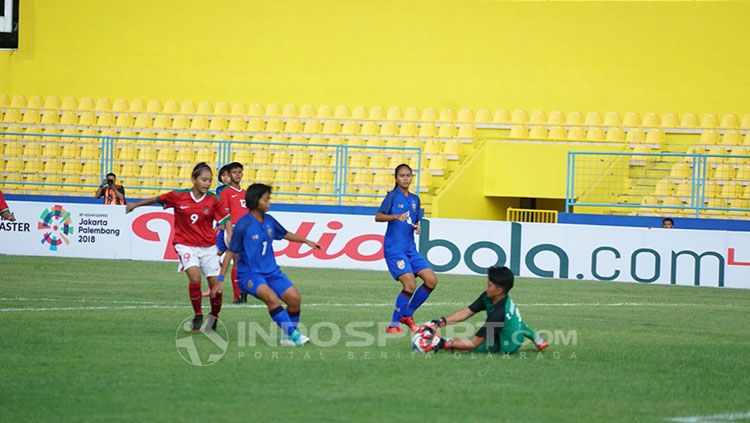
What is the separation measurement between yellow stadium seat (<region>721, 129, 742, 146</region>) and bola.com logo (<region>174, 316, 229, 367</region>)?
1756cm

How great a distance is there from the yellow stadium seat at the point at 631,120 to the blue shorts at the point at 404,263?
16.5 meters

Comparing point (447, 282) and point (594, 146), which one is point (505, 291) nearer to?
point (447, 282)

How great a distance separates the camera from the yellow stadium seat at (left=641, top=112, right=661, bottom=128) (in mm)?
28648

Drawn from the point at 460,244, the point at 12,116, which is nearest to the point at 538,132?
the point at 460,244

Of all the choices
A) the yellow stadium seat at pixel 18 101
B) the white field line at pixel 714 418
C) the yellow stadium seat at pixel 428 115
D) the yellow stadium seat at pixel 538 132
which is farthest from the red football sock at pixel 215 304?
the yellow stadium seat at pixel 18 101

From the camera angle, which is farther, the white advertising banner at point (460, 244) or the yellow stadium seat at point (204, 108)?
the yellow stadium seat at point (204, 108)

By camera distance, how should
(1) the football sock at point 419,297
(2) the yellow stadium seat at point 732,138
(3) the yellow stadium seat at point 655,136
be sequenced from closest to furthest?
1. (1) the football sock at point 419,297
2. (2) the yellow stadium seat at point 732,138
3. (3) the yellow stadium seat at point 655,136

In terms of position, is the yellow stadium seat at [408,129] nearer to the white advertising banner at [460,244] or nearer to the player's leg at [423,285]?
the white advertising banner at [460,244]

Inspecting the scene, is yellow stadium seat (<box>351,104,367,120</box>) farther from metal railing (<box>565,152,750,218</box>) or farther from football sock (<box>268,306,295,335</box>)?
football sock (<box>268,306,295,335</box>)

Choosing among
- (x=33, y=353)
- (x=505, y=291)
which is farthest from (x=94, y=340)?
(x=505, y=291)

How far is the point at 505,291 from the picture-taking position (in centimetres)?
1066

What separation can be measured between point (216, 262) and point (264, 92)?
803 inches

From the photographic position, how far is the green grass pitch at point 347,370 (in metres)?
8.19

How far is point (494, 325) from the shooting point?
1084cm
